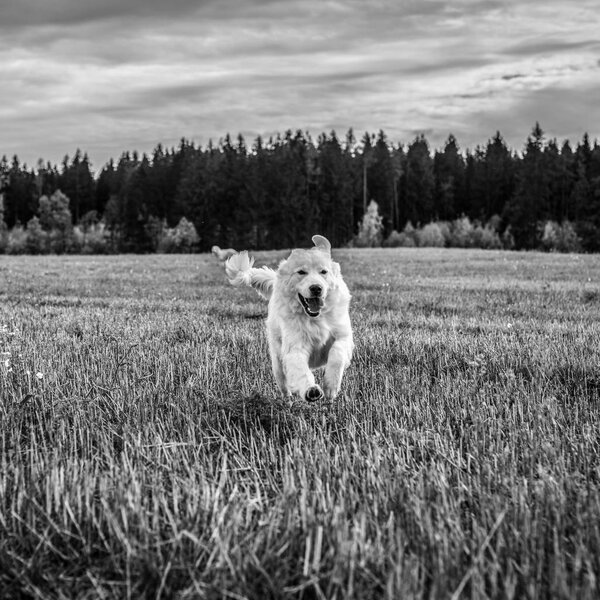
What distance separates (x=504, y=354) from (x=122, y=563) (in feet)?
18.6

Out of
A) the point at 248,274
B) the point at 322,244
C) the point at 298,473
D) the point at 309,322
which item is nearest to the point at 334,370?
the point at 309,322

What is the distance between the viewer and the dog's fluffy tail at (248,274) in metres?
8.14

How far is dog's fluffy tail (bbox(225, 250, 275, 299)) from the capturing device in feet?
26.7

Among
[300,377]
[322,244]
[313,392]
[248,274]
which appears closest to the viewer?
[313,392]

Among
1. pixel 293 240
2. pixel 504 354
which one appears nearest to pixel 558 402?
pixel 504 354

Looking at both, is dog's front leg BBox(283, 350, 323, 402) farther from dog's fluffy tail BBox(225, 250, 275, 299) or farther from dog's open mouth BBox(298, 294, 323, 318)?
dog's fluffy tail BBox(225, 250, 275, 299)

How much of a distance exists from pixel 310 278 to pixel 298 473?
272 centimetres

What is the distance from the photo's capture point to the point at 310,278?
6016 mm

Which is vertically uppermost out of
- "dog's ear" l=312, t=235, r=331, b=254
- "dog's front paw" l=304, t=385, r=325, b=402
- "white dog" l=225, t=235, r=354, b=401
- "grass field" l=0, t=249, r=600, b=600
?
"dog's ear" l=312, t=235, r=331, b=254

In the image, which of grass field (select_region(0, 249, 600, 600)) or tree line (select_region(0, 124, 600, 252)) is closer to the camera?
grass field (select_region(0, 249, 600, 600))

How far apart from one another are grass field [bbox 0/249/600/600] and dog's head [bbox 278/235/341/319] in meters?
0.84

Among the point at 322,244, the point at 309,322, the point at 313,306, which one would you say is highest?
the point at 322,244

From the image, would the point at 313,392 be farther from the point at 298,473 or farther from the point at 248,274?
the point at 248,274

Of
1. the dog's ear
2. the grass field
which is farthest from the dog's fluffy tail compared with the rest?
the dog's ear
